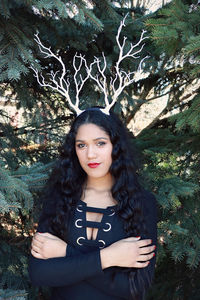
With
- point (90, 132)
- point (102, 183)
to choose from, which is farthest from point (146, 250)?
point (90, 132)

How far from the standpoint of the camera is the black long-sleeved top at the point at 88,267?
1545 mm

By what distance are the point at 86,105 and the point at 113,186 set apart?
1.15 metres

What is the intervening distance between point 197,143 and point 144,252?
53.9 inches

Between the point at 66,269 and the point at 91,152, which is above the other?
the point at 91,152

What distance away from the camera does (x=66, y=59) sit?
2914mm

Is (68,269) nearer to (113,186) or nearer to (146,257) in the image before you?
(146,257)

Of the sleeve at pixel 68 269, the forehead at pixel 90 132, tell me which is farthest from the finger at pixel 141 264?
the forehead at pixel 90 132

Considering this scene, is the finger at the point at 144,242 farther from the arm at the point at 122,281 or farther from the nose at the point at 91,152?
the nose at the point at 91,152

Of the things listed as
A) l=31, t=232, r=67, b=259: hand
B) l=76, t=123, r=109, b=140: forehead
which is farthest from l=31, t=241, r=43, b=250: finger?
l=76, t=123, r=109, b=140: forehead

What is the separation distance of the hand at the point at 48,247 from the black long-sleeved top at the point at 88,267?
0.09ft

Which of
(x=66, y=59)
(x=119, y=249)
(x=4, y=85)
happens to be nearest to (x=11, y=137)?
(x=4, y=85)

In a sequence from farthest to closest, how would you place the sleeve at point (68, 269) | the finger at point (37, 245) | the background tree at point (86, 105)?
1. the background tree at point (86, 105)
2. the finger at point (37, 245)
3. the sleeve at point (68, 269)

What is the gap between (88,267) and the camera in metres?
1.53

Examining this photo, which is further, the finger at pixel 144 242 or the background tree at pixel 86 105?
the background tree at pixel 86 105
